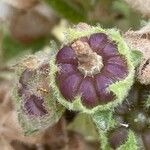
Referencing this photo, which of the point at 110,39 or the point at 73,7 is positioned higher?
the point at 110,39

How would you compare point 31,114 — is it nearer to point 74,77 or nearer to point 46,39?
point 74,77

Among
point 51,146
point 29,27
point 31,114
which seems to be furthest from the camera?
point 29,27

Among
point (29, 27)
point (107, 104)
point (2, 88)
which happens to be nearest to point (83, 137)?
point (2, 88)

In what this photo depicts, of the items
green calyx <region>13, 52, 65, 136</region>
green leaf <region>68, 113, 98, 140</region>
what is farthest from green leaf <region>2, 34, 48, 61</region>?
green calyx <region>13, 52, 65, 136</region>

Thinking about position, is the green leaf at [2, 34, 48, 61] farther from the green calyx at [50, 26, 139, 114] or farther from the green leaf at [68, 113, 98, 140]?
the green calyx at [50, 26, 139, 114]

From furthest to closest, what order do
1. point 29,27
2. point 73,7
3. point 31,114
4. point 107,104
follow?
point 29,27 → point 73,7 → point 31,114 → point 107,104

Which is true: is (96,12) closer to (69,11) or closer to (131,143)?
(69,11)

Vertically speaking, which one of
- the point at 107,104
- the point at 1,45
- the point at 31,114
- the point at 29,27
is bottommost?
the point at 1,45

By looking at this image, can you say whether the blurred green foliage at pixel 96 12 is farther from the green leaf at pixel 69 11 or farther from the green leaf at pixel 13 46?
the green leaf at pixel 13 46
